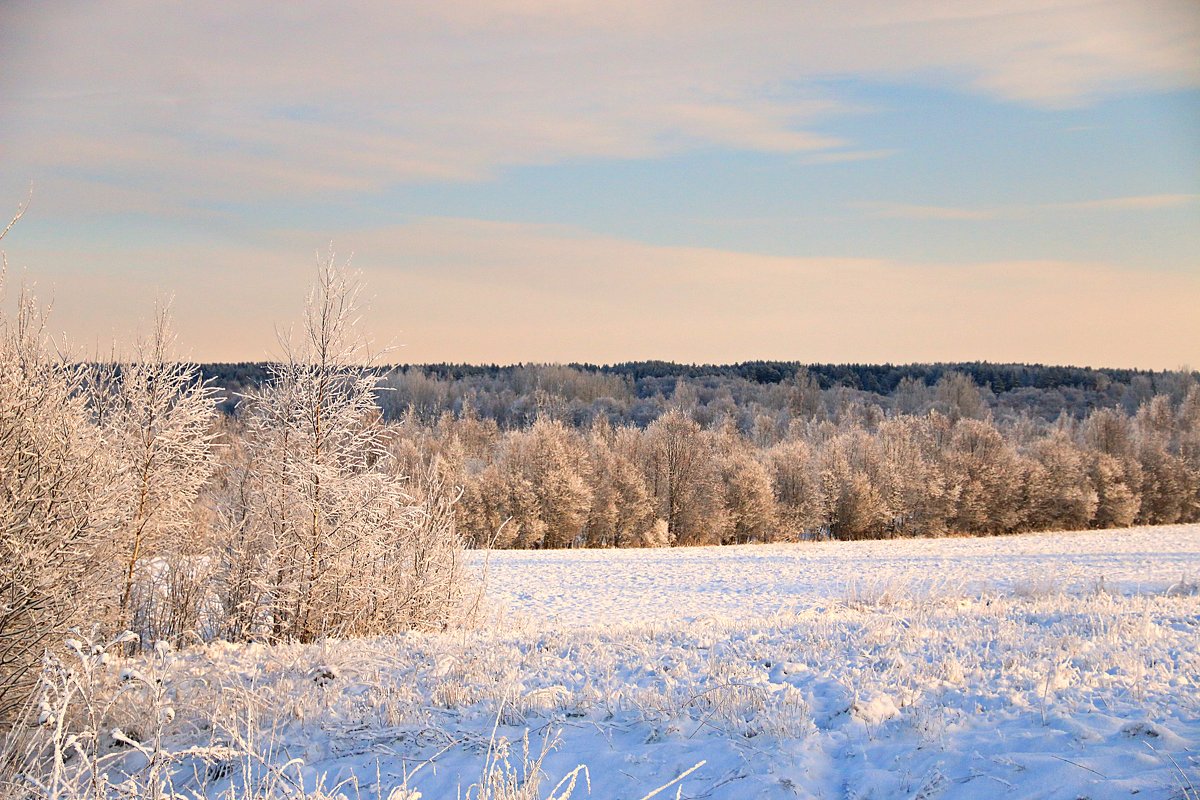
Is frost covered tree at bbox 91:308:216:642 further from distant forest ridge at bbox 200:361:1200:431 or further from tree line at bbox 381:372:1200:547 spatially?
distant forest ridge at bbox 200:361:1200:431

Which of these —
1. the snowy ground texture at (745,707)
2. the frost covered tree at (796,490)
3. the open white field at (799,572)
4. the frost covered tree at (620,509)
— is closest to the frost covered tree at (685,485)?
the frost covered tree at (620,509)

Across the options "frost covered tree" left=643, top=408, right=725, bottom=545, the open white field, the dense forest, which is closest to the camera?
the open white field

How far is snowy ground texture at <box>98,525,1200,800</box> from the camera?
528 centimetres

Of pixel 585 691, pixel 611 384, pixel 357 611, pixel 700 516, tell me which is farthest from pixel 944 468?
pixel 611 384

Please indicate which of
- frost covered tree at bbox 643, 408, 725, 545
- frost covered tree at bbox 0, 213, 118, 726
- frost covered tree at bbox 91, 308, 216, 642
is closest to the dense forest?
frost covered tree at bbox 643, 408, 725, 545

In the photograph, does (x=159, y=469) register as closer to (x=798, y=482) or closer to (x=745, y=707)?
(x=745, y=707)

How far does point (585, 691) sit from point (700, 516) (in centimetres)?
3121

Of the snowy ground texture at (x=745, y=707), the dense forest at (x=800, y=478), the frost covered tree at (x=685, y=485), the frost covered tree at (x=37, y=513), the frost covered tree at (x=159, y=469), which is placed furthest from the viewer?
the frost covered tree at (x=685, y=485)

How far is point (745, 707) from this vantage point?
21.4 ft

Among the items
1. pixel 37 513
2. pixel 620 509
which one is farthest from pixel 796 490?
pixel 37 513

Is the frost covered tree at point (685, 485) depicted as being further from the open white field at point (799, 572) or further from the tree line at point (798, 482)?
the open white field at point (799, 572)

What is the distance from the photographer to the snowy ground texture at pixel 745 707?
5.28 m

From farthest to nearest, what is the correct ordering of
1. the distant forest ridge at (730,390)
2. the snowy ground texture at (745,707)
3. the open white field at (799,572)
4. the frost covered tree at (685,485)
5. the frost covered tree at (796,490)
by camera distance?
the distant forest ridge at (730,390) → the frost covered tree at (796,490) → the frost covered tree at (685,485) → the open white field at (799,572) → the snowy ground texture at (745,707)

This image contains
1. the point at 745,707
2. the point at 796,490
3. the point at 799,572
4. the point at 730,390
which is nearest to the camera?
the point at 745,707
